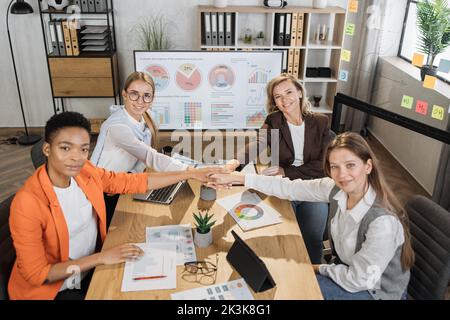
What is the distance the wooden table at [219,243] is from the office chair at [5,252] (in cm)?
34

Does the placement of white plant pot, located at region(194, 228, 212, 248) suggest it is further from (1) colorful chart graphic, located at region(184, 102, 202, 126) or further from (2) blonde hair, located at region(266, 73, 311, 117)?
(1) colorful chart graphic, located at region(184, 102, 202, 126)

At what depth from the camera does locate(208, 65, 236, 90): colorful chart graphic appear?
137 inches

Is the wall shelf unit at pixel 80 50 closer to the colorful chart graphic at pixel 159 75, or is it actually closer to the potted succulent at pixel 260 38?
the colorful chart graphic at pixel 159 75

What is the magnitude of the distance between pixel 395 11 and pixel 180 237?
3.31 meters

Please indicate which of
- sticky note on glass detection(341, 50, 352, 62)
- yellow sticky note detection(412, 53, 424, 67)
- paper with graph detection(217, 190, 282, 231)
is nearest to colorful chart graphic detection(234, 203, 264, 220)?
paper with graph detection(217, 190, 282, 231)

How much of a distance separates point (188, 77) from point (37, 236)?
6.71ft

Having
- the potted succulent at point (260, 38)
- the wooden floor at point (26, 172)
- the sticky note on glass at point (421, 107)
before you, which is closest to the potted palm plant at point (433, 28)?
the sticky note on glass at point (421, 107)

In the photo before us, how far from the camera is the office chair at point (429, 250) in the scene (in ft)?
5.78

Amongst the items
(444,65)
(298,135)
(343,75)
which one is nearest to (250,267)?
(298,135)

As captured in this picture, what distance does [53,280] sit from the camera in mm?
1699

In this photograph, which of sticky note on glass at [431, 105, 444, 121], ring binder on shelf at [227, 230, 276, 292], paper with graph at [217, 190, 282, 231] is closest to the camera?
ring binder on shelf at [227, 230, 276, 292]

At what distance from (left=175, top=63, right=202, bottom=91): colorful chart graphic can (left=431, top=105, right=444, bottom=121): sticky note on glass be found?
178 centimetres

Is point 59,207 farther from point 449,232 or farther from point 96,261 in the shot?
point 449,232
